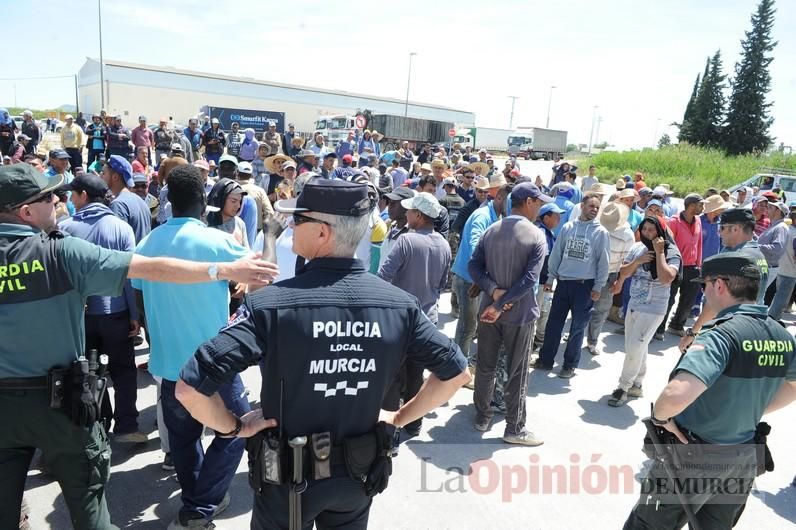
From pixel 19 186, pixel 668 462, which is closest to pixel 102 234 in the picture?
pixel 19 186

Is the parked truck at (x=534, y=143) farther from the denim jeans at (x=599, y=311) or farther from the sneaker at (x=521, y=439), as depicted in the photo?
the sneaker at (x=521, y=439)

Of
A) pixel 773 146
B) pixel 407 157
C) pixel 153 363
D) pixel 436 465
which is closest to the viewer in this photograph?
pixel 153 363

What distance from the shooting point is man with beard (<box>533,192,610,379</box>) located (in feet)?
18.1

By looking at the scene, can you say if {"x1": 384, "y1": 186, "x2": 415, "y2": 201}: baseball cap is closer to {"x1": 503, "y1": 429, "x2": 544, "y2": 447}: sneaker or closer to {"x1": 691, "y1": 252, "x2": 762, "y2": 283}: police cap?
{"x1": 503, "y1": 429, "x2": 544, "y2": 447}: sneaker

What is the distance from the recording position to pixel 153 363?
3.16 meters

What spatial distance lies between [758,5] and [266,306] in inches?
2223

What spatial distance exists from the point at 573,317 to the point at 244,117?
94.6 feet

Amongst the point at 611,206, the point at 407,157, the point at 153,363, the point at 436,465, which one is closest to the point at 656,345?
the point at 611,206

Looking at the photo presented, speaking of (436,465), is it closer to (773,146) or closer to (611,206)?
(611,206)

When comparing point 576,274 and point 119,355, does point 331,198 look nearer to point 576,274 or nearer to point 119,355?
point 119,355

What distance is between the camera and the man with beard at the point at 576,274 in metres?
5.52

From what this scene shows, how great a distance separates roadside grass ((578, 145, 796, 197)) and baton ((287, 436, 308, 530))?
32.4 metres

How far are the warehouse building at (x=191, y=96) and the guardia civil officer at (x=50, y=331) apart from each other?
45.4 metres

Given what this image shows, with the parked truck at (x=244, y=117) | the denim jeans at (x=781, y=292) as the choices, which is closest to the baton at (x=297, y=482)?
the denim jeans at (x=781, y=292)
